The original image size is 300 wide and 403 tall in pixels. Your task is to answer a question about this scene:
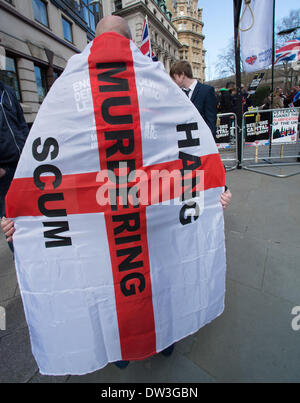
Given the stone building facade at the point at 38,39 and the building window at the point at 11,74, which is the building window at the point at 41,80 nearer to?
the stone building facade at the point at 38,39

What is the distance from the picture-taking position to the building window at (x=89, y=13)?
52.3ft

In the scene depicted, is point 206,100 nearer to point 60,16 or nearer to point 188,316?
point 188,316

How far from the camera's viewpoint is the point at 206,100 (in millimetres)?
3238

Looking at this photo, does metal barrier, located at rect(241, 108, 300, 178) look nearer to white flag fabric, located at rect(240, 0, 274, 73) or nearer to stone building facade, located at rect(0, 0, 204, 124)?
white flag fabric, located at rect(240, 0, 274, 73)

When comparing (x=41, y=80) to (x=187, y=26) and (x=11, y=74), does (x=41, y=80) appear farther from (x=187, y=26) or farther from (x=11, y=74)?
(x=187, y=26)

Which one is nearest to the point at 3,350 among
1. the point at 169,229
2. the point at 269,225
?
the point at 169,229

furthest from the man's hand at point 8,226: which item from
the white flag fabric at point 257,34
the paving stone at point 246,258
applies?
the white flag fabric at point 257,34

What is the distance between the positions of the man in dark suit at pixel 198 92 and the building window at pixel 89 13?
56.0ft

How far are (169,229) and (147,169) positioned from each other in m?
0.33

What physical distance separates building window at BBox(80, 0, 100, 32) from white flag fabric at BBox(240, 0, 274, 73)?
14.6 metres

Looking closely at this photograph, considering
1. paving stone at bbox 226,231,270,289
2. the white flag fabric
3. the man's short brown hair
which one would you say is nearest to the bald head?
paving stone at bbox 226,231,270,289

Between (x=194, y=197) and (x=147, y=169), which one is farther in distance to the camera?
(x=194, y=197)

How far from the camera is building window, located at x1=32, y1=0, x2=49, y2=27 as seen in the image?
10992 millimetres
